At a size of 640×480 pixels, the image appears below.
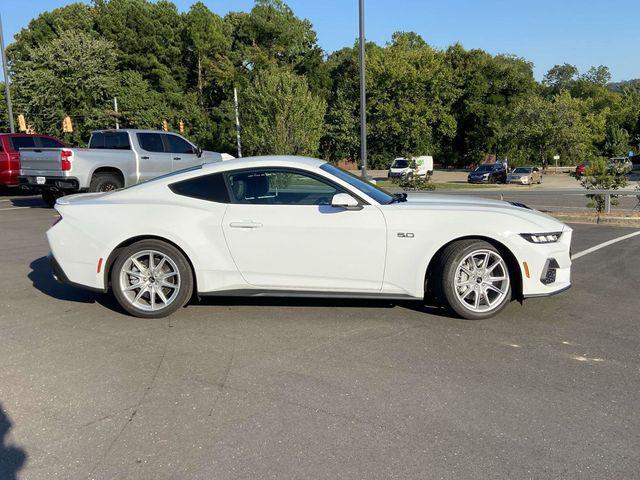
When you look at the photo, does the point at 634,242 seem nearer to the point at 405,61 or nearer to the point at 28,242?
the point at 28,242

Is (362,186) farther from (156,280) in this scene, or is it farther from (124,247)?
(124,247)

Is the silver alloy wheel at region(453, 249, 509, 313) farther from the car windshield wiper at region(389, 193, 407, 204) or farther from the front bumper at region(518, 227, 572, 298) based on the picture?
the car windshield wiper at region(389, 193, 407, 204)

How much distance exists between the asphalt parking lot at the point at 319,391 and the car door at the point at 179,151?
364 inches

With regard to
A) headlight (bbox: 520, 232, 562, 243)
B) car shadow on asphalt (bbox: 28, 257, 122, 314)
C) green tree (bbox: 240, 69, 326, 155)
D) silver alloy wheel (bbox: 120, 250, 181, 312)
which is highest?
green tree (bbox: 240, 69, 326, 155)

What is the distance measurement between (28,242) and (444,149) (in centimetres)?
6953

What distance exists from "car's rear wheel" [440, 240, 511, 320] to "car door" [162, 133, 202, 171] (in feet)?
35.7

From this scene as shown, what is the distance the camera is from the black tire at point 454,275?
195 inches

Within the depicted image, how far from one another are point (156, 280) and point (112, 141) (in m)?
10.00

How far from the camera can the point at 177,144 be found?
581 inches

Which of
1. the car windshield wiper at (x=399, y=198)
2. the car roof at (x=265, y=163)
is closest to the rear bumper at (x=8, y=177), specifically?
the car roof at (x=265, y=163)

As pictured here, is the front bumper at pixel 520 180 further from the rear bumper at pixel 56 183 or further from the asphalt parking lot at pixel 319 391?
the asphalt parking lot at pixel 319 391

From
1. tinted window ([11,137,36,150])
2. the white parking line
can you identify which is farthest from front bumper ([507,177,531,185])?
tinted window ([11,137,36,150])

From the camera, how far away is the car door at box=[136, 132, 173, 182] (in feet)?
45.8

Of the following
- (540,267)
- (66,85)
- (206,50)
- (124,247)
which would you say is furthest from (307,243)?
(206,50)
